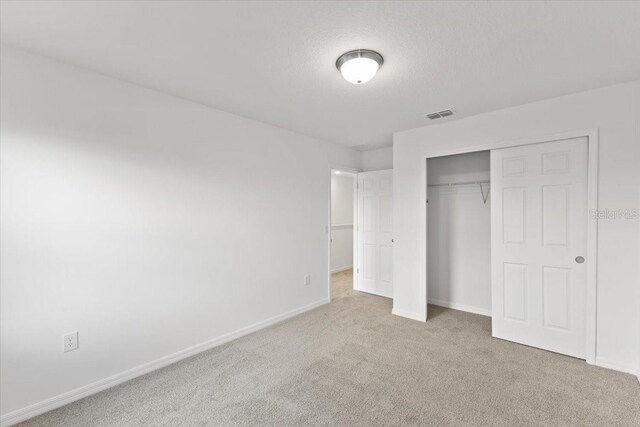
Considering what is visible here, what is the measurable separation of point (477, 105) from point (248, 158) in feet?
8.08

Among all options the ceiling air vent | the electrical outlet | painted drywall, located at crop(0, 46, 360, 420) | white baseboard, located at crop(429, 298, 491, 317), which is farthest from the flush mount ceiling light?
white baseboard, located at crop(429, 298, 491, 317)

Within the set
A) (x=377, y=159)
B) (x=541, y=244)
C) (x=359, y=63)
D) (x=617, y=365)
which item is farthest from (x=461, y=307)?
(x=359, y=63)

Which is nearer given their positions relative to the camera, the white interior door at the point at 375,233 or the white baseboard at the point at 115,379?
the white baseboard at the point at 115,379

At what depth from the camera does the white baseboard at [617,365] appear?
236cm

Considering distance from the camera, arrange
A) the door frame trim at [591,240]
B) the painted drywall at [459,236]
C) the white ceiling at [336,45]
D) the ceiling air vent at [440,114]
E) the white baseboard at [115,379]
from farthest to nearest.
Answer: the painted drywall at [459,236] → the ceiling air vent at [440,114] → the door frame trim at [591,240] → the white baseboard at [115,379] → the white ceiling at [336,45]

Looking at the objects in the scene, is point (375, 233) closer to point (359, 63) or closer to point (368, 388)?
point (368, 388)

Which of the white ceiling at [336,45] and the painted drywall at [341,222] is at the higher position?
the white ceiling at [336,45]

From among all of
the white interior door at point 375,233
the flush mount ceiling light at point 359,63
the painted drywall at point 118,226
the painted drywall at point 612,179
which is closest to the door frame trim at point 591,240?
the painted drywall at point 612,179

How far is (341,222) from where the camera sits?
22.2 ft

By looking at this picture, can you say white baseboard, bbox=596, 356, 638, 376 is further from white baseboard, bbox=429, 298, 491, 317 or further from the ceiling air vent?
the ceiling air vent

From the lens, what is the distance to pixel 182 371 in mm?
2461

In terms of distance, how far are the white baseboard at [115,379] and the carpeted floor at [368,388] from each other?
0.07 m

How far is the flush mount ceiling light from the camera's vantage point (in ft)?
→ 6.17

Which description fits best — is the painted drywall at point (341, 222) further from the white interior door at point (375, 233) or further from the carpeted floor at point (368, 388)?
the carpeted floor at point (368, 388)
